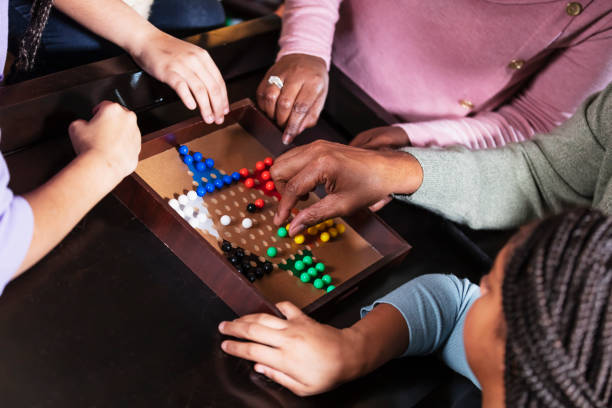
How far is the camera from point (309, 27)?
1.11m

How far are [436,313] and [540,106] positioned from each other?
62cm

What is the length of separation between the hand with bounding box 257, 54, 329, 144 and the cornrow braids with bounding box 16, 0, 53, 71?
1.27ft

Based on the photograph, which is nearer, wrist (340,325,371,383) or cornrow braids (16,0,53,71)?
wrist (340,325,371,383)

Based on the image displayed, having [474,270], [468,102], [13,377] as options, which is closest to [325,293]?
[474,270]

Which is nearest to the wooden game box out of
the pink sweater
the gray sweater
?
the gray sweater

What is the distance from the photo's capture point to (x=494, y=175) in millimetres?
979

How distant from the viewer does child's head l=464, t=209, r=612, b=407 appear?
1.59ft

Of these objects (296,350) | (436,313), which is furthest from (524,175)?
(296,350)

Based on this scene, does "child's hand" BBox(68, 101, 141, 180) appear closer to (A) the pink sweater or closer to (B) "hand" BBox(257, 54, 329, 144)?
(B) "hand" BBox(257, 54, 329, 144)

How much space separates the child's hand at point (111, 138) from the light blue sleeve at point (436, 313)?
0.41m

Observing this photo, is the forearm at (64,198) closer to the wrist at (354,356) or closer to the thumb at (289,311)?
the thumb at (289,311)

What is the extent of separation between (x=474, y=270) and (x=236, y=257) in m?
0.44

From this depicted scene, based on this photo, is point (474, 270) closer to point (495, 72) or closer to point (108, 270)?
point (495, 72)

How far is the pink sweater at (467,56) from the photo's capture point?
104cm
